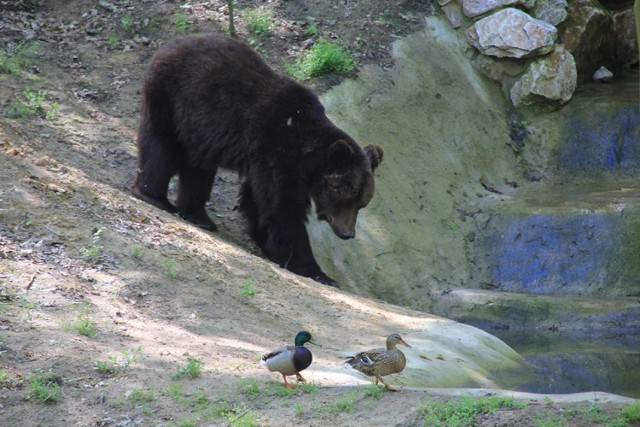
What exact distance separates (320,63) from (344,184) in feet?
15.4

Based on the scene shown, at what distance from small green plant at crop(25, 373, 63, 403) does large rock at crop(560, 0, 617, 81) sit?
14.6m

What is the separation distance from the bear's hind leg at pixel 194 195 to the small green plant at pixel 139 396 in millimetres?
5946

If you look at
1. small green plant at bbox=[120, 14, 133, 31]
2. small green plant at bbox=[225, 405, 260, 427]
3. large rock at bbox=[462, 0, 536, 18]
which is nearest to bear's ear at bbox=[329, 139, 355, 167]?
small green plant at bbox=[225, 405, 260, 427]

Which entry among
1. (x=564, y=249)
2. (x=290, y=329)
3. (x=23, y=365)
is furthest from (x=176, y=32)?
(x=23, y=365)

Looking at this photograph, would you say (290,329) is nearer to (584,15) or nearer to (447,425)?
(447,425)

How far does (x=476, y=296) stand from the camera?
14258 mm

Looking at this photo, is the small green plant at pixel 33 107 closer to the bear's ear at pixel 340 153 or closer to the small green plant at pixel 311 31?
the bear's ear at pixel 340 153

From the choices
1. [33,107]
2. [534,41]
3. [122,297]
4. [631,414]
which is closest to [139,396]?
[122,297]

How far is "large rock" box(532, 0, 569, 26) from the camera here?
1892cm

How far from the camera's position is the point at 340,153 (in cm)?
1215

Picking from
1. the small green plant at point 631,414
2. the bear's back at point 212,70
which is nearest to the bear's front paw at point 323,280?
the bear's back at point 212,70

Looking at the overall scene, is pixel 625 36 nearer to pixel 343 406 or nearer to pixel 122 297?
pixel 122 297

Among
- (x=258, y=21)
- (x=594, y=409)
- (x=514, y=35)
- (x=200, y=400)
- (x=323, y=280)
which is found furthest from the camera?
(x=514, y=35)

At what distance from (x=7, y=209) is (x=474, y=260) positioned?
849 cm
